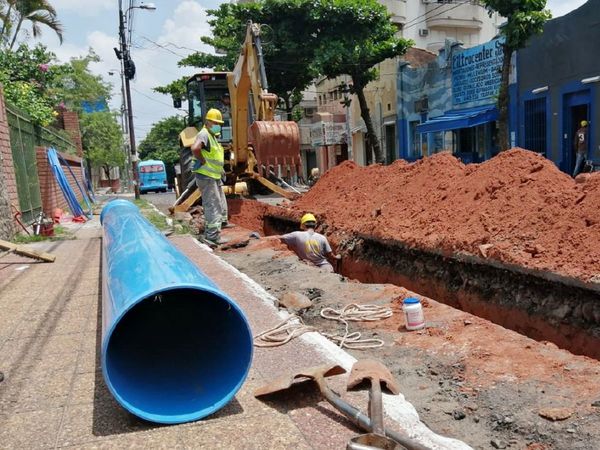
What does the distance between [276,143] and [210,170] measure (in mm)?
2199

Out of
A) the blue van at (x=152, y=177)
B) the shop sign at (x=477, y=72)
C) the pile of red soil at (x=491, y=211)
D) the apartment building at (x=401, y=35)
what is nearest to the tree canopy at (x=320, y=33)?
the shop sign at (x=477, y=72)

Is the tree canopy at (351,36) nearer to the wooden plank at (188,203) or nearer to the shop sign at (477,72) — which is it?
the shop sign at (477,72)

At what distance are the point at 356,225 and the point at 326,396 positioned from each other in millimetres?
5992

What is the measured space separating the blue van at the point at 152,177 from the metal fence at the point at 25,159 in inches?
1200

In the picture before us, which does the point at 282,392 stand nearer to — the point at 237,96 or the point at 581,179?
the point at 581,179

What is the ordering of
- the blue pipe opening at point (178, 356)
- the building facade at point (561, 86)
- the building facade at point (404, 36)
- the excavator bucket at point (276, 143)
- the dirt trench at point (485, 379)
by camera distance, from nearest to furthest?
1. the blue pipe opening at point (178, 356)
2. the dirt trench at point (485, 379)
3. the excavator bucket at point (276, 143)
4. the building facade at point (561, 86)
5. the building facade at point (404, 36)

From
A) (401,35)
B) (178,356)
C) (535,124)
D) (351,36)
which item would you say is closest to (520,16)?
(535,124)

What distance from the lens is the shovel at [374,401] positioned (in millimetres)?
2563

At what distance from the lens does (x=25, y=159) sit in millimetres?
12867

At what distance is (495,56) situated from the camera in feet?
65.7

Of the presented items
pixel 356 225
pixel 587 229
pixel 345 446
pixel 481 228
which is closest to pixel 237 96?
pixel 356 225

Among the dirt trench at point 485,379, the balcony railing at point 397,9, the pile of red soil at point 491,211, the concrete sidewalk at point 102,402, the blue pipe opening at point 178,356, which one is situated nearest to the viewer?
the concrete sidewalk at point 102,402

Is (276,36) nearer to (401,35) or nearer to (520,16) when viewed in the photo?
(520,16)

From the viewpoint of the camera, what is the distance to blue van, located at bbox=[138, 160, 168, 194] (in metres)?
45.5
